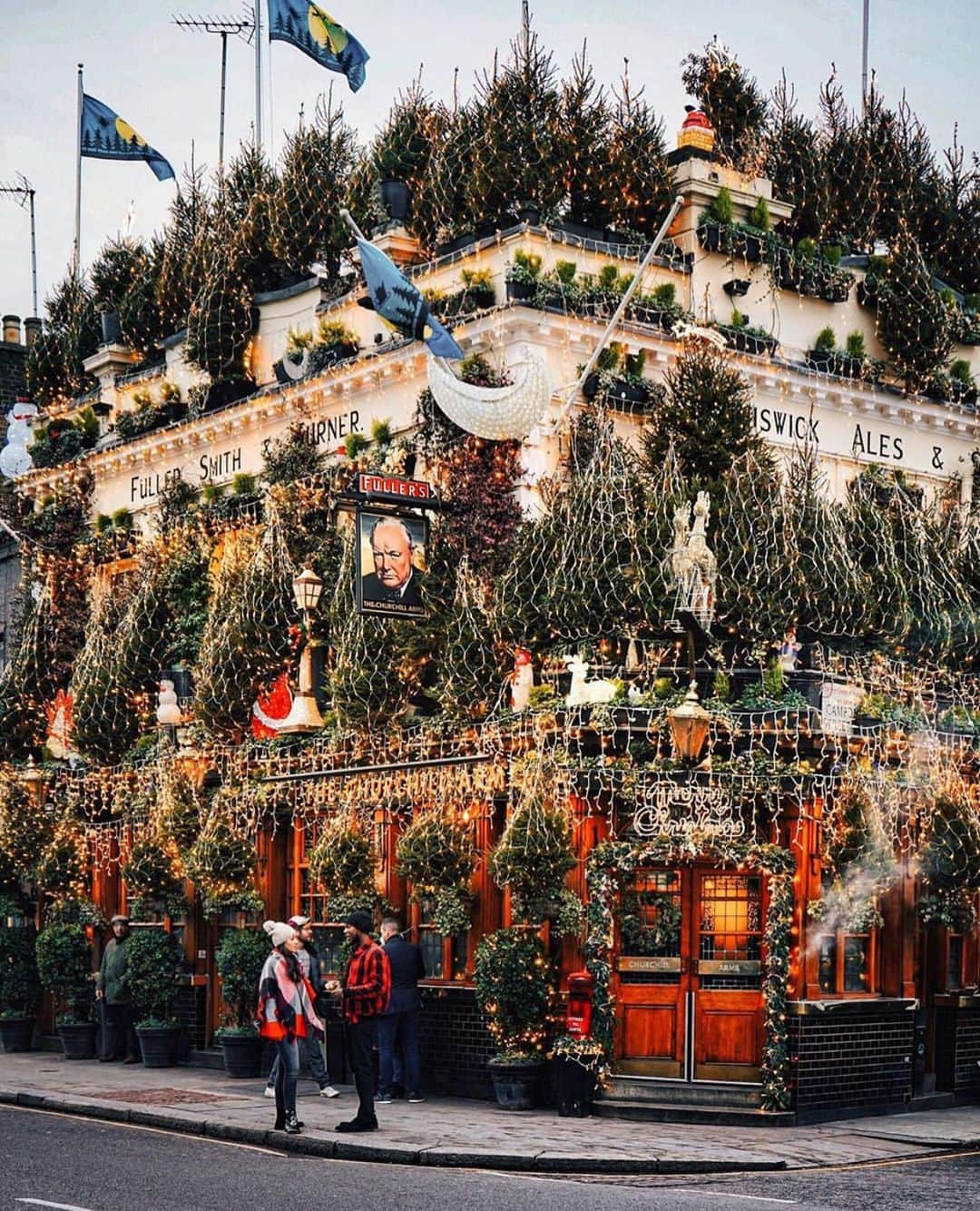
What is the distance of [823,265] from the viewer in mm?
25078

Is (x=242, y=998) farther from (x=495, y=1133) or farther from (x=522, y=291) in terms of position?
(x=522, y=291)

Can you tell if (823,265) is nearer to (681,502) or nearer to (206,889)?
(681,502)

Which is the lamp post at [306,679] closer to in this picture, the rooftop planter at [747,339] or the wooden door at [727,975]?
the rooftop planter at [747,339]

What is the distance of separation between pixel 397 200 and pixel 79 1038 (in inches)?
443

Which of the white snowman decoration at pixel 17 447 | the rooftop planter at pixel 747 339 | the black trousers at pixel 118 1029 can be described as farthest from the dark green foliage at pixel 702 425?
the white snowman decoration at pixel 17 447

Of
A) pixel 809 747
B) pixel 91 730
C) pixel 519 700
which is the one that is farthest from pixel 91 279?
pixel 809 747

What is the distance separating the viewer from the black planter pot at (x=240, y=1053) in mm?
23297

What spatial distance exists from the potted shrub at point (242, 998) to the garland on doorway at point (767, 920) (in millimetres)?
5132

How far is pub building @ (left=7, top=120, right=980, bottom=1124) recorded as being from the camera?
762 inches

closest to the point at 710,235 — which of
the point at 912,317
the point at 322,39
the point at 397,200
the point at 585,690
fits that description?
the point at 912,317

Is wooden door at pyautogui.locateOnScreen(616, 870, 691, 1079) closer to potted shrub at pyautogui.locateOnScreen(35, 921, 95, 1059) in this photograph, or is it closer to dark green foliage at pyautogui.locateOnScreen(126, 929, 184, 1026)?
dark green foliage at pyautogui.locateOnScreen(126, 929, 184, 1026)

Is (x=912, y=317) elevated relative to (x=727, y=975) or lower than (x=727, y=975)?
elevated

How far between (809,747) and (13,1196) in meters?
9.15

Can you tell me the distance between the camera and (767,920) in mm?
19297
